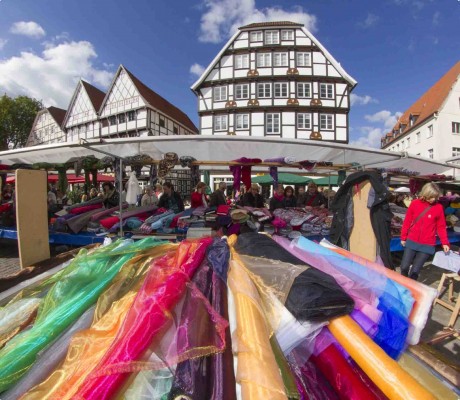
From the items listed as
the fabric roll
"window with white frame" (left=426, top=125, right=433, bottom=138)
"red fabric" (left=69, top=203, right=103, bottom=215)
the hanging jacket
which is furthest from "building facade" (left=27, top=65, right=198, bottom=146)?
"window with white frame" (left=426, top=125, right=433, bottom=138)

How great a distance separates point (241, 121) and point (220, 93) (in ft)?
10.8

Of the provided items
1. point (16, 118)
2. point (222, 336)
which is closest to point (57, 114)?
point (16, 118)

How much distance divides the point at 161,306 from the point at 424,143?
1426 inches

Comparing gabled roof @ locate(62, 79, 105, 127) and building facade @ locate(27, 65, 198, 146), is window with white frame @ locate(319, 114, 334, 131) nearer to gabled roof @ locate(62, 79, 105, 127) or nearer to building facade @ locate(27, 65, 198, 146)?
building facade @ locate(27, 65, 198, 146)

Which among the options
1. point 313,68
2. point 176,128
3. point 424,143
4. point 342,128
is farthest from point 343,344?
point 424,143

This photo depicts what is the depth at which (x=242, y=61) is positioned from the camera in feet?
75.7

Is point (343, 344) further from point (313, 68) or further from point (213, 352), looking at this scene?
point (313, 68)

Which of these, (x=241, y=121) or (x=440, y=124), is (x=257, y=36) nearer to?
(x=241, y=121)

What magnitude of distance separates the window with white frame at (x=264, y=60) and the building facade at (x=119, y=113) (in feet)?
36.3

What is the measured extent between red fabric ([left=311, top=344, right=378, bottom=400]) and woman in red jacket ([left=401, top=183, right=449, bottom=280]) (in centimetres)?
305

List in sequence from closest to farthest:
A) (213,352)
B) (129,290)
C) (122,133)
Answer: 1. (213,352)
2. (129,290)
3. (122,133)

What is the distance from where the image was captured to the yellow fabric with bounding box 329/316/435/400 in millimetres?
970

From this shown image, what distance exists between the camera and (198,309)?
1.33m

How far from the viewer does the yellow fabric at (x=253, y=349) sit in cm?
92
